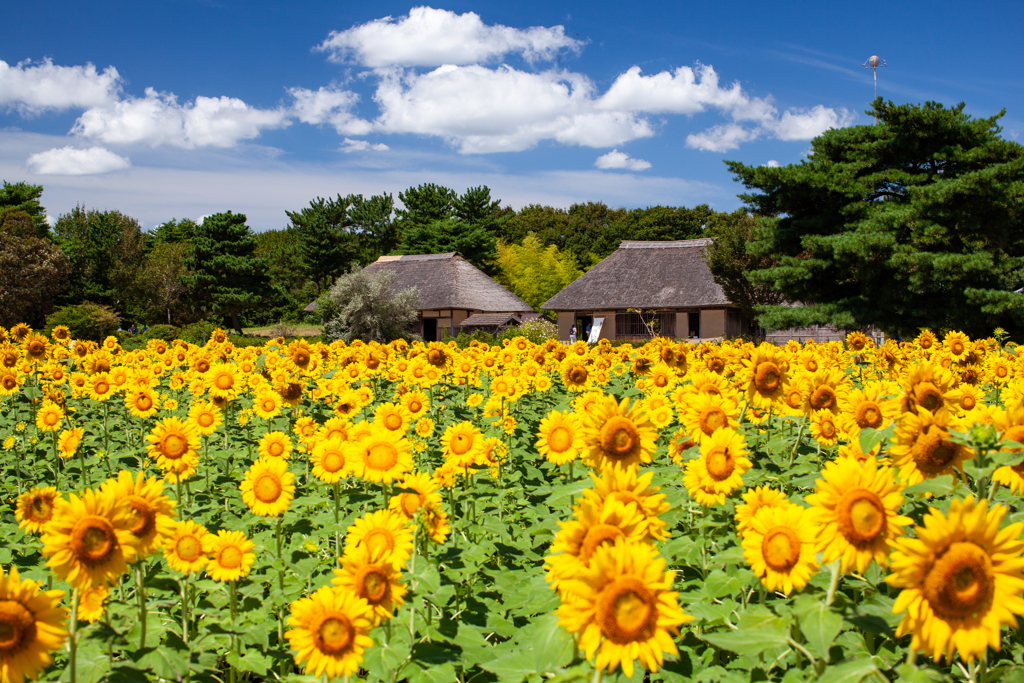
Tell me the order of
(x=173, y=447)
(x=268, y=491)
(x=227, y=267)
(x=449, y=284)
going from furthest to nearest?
(x=227, y=267)
(x=449, y=284)
(x=173, y=447)
(x=268, y=491)

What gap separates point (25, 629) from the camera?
4.93 feet

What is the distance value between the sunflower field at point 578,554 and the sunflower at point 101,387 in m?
0.90

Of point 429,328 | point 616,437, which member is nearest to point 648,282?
point 429,328

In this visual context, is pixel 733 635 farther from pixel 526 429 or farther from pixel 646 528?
pixel 526 429

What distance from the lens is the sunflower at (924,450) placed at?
1.96 m

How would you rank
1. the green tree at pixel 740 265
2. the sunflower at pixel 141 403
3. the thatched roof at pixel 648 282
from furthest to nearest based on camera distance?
the thatched roof at pixel 648 282
the green tree at pixel 740 265
the sunflower at pixel 141 403

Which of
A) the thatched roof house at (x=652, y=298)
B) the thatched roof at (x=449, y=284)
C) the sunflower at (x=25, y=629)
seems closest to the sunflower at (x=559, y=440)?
the sunflower at (x=25, y=629)

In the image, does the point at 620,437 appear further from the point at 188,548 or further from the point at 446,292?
the point at 446,292

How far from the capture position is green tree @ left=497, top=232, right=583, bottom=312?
51.2m

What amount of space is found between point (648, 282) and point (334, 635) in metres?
36.6

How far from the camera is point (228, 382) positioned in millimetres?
4977

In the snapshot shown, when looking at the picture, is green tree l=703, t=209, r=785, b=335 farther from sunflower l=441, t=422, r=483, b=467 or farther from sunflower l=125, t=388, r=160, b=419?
sunflower l=441, t=422, r=483, b=467

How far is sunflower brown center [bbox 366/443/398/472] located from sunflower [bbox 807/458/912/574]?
A: 1.58m

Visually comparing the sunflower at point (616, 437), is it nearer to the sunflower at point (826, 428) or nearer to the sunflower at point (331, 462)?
the sunflower at point (331, 462)
